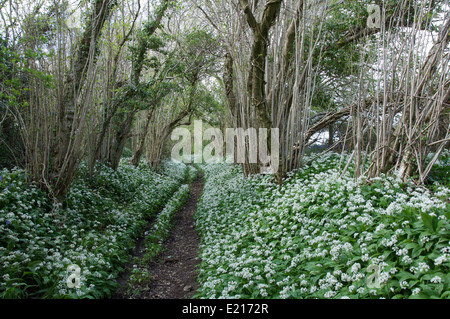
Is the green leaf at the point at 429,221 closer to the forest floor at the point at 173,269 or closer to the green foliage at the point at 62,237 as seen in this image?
the forest floor at the point at 173,269

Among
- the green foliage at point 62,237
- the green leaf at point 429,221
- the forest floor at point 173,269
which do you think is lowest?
the forest floor at point 173,269

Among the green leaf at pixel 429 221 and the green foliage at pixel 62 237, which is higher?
the green leaf at pixel 429 221

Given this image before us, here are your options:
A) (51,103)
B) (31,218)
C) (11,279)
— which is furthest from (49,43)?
(11,279)

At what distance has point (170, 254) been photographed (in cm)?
454

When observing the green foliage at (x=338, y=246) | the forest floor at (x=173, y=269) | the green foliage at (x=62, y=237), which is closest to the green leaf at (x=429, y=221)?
the green foliage at (x=338, y=246)

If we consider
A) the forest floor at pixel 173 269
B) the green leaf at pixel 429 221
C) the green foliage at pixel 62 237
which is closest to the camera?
the green leaf at pixel 429 221

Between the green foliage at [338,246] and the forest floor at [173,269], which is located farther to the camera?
the forest floor at [173,269]

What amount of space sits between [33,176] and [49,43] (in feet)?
6.47

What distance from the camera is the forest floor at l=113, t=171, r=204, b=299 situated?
3311 millimetres

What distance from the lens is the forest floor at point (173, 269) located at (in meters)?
3.31

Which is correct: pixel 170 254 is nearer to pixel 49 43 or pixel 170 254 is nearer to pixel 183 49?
pixel 49 43

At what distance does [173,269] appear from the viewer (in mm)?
4023

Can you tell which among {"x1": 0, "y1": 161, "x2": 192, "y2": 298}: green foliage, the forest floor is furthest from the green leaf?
{"x1": 0, "y1": 161, "x2": 192, "y2": 298}: green foliage

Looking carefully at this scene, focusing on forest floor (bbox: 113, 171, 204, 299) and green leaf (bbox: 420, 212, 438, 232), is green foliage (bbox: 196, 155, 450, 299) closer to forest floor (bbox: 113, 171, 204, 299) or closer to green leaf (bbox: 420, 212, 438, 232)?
green leaf (bbox: 420, 212, 438, 232)
